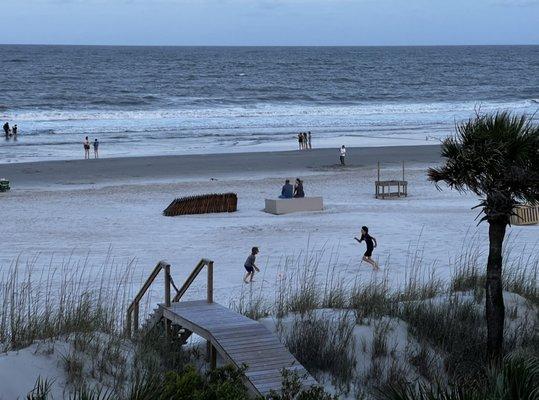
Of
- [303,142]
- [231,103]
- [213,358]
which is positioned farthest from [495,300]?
[231,103]

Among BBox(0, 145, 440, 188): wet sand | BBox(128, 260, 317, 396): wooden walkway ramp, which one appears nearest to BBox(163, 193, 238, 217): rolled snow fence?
BBox(0, 145, 440, 188): wet sand

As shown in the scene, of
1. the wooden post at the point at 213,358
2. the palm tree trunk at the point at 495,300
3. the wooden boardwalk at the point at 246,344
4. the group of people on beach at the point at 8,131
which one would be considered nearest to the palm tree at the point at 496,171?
the palm tree trunk at the point at 495,300

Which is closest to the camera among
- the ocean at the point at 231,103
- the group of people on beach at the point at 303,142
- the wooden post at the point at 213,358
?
the wooden post at the point at 213,358

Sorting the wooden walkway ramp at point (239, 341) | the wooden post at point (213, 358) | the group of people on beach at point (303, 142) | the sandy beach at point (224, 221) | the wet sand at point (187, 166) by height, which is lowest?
the sandy beach at point (224, 221)

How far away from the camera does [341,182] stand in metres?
31.8

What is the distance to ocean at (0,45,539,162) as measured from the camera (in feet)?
156

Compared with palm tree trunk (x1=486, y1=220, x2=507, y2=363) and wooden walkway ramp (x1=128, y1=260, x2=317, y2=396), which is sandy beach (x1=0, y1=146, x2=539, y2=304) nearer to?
wooden walkway ramp (x1=128, y1=260, x2=317, y2=396)

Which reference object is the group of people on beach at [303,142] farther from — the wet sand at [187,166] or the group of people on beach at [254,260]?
the group of people on beach at [254,260]

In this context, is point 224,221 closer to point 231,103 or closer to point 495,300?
point 495,300

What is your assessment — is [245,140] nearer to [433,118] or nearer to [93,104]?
[433,118]

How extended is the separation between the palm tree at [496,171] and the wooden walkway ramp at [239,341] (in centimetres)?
246

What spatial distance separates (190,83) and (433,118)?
3732cm

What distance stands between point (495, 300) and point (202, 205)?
50.7 ft

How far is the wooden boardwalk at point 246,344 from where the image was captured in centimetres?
829
